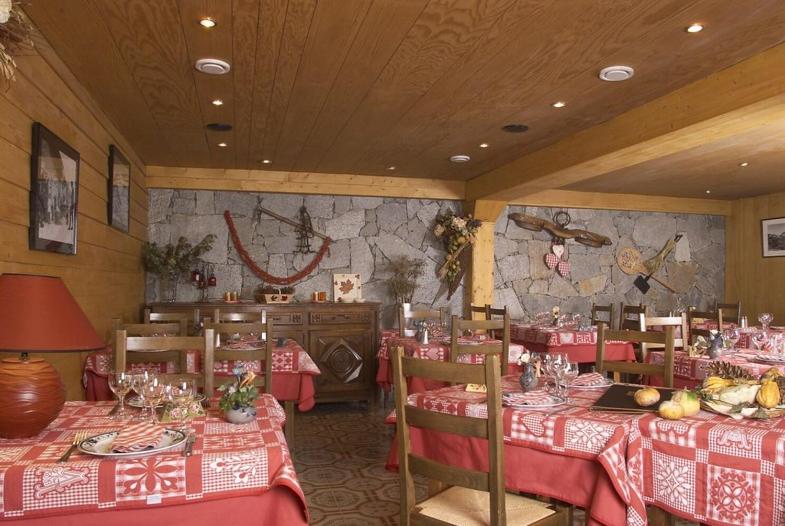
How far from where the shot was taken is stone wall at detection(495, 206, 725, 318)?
26.2ft

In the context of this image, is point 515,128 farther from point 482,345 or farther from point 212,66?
point 212,66

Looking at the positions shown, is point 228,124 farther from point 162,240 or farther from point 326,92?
point 162,240

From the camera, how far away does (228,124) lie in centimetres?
496

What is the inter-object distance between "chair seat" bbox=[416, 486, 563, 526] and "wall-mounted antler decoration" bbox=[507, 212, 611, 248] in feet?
19.6

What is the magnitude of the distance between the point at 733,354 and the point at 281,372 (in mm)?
2860

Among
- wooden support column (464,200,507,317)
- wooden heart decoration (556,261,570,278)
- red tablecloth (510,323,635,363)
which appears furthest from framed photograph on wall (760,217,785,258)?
red tablecloth (510,323,635,363)

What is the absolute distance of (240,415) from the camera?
206cm

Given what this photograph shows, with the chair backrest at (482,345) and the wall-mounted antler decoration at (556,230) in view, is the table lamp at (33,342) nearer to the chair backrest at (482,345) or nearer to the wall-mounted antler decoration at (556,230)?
the chair backrest at (482,345)

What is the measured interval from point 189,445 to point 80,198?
283 cm

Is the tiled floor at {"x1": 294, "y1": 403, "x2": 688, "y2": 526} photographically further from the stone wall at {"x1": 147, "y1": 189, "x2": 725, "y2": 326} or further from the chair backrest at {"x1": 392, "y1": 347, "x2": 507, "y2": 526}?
the stone wall at {"x1": 147, "y1": 189, "x2": 725, "y2": 326}

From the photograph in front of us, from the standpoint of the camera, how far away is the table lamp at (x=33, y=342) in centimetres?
179

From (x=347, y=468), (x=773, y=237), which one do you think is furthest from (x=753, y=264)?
(x=347, y=468)

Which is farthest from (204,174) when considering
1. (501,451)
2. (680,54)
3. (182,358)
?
(501,451)

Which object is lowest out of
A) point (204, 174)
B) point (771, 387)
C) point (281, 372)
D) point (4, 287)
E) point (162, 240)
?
point (281, 372)
